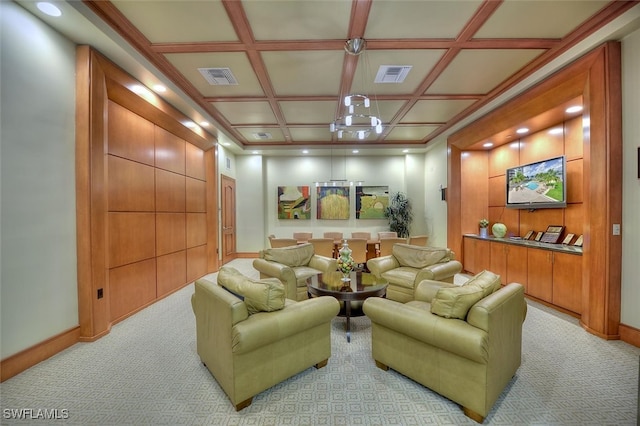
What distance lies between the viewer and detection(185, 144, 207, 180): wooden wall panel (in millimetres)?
5570

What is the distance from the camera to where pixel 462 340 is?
5.93ft

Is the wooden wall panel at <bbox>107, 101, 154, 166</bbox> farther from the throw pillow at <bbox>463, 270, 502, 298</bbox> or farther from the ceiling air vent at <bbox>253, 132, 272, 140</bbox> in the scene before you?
the throw pillow at <bbox>463, 270, 502, 298</bbox>

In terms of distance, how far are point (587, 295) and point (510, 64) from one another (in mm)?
3171

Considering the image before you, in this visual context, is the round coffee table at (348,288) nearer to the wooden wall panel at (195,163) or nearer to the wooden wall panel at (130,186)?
the wooden wall panel at (130,186)

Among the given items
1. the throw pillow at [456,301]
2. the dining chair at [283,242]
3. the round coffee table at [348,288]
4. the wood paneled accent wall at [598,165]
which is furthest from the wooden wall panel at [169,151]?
the wood paneled accent wall at [598,165]

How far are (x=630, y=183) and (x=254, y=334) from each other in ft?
13.7

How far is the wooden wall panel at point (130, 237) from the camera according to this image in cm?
354

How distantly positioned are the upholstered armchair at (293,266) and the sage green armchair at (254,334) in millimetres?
1515

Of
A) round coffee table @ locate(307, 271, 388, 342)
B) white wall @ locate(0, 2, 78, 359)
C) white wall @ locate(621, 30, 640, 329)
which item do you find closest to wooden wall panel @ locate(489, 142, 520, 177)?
white wall @ locate(621, 30, 640, 329)

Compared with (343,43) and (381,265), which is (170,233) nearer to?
(381,265)

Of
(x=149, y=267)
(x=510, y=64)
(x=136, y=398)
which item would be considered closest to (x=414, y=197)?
(x=510, y=64)

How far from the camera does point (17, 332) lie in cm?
243

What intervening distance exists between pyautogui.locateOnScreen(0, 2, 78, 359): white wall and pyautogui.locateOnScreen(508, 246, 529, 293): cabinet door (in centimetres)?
631

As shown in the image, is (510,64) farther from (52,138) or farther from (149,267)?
(149,267)
